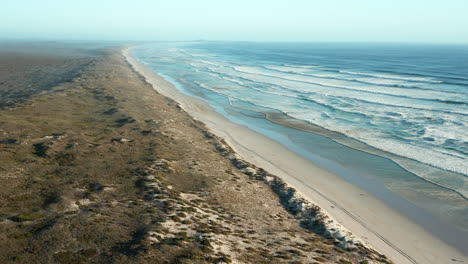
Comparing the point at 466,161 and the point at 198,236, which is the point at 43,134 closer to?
the point at 198,236

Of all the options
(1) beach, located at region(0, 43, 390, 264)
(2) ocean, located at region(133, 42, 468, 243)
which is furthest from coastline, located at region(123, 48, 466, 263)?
(2) ocean, located at region(133, 42, 468, 243)

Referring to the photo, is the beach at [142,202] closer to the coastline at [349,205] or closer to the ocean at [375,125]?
the coastline at [349,205]

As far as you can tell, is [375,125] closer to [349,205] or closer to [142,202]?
[349,205]

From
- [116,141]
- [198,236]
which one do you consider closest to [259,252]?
[198,236]

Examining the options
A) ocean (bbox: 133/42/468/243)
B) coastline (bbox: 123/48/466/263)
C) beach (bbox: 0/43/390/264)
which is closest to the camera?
beach (bbox: 0/43/390/264)

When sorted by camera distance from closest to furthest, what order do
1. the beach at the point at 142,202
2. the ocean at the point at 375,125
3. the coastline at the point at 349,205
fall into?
the beach at the point at 142,202
the coastline at the point at 349,205
the ocean at the point at 375,125

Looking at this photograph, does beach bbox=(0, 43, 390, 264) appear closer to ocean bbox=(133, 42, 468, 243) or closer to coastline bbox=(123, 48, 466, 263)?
coastline bbox=(123, 48, 466, 263)

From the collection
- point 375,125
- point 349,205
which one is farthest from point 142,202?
point 375,125

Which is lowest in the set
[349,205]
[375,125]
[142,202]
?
[349,205]

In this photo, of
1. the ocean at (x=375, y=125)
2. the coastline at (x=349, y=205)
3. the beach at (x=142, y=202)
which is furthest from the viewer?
the ocean at (x=375, y=125)

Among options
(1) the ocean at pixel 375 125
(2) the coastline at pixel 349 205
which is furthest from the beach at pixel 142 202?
(1) the ocean at pixel 375 125
